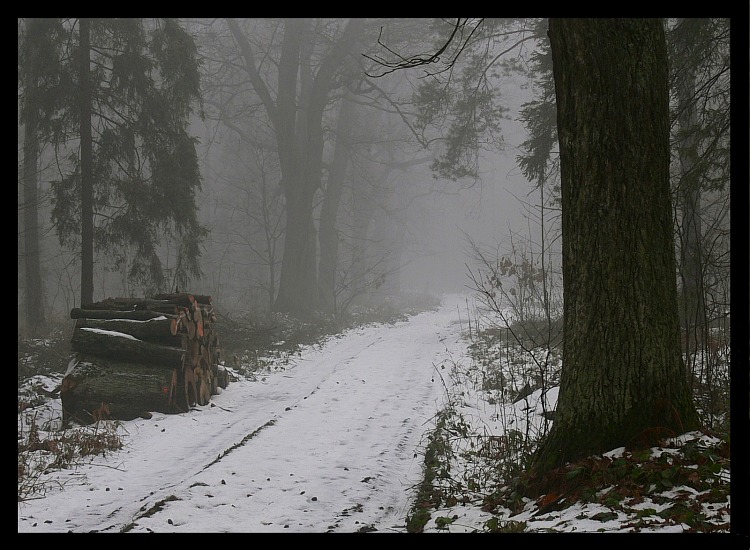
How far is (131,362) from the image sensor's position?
28.4 feet

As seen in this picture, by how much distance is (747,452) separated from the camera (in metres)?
3.27

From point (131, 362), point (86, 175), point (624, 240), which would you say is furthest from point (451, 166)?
point (624, 240)

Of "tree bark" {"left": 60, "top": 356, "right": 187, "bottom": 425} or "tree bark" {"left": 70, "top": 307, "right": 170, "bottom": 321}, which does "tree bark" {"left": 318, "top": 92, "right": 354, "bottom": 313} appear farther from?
"tree bark" {"left": 60, "top": 356, "right": 187, "bottom": 425}

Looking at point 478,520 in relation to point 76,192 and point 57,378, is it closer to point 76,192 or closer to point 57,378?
point 57,378

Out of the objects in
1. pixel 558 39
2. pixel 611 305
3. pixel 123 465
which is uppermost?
pixel 558 39

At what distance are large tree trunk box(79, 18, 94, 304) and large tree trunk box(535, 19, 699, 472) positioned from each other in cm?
1056

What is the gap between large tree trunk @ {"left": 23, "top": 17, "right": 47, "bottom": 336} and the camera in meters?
12.8

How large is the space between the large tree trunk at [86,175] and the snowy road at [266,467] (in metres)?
4.00

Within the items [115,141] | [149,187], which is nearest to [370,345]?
[149,187]

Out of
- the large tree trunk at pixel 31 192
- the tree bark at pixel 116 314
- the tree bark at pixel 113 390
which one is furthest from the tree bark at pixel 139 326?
the large tree trunk at pixel 31 192

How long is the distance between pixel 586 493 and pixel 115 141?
1254cm

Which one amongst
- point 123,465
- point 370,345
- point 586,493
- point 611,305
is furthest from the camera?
point 370,345

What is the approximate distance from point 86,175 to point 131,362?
5407 mm
